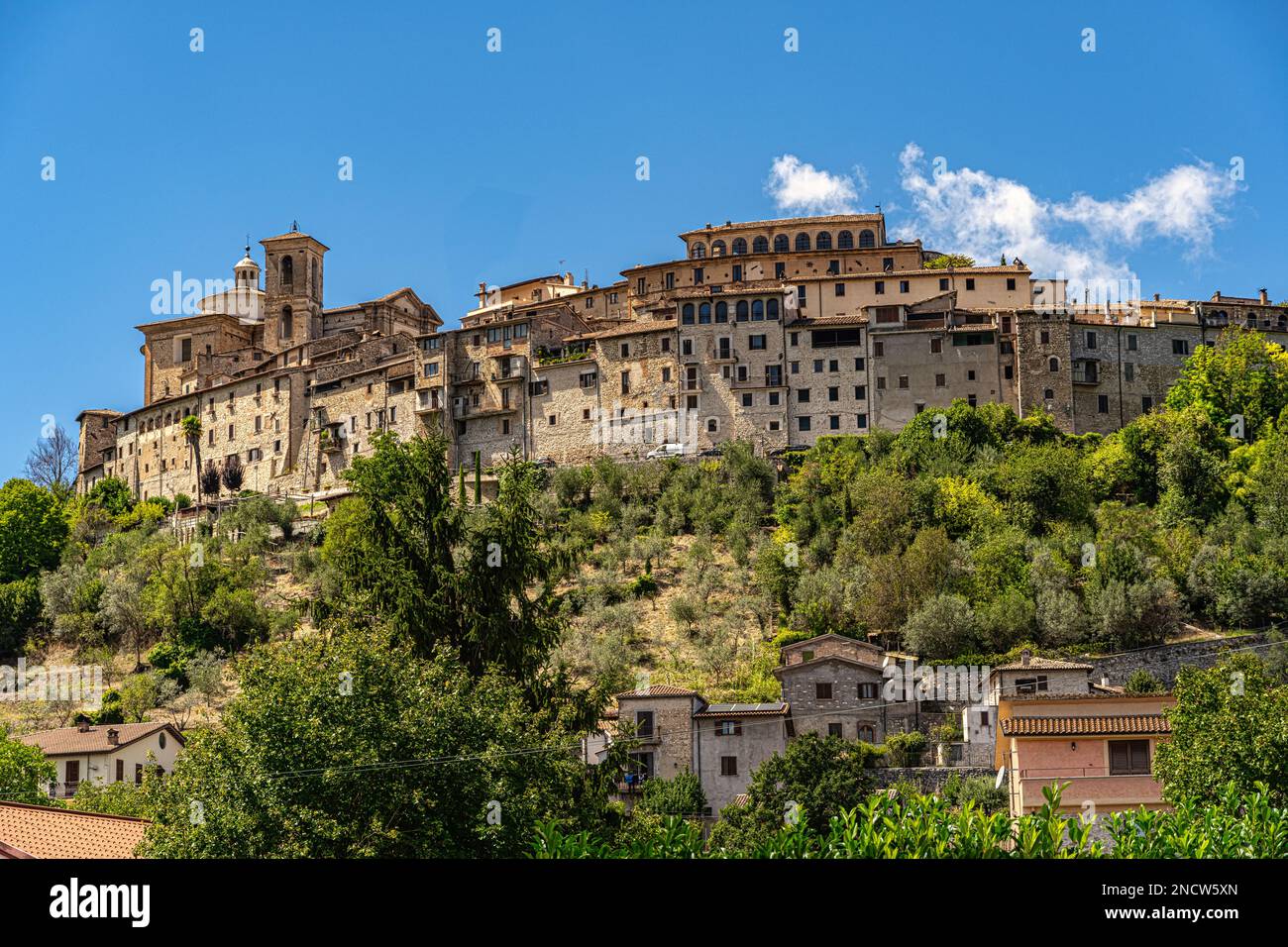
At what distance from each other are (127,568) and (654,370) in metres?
28.3

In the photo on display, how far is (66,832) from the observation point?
1169 inches

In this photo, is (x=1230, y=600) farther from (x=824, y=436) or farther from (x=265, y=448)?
(x=265, y=448)

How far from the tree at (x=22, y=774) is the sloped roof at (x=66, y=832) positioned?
14419 millimetres

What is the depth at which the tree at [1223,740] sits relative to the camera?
3488 centimetres

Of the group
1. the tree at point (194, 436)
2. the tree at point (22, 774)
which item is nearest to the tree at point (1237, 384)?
the tree at point (22, 774)

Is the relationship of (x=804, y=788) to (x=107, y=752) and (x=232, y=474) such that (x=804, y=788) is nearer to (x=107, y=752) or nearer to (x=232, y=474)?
(x=107, y=752)

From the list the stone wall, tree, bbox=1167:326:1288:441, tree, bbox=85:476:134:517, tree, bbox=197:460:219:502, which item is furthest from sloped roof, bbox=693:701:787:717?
tree, bbox=85:476:134:517

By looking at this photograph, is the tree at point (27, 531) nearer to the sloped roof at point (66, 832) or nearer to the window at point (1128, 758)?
the sloped roof at point (66, 832)

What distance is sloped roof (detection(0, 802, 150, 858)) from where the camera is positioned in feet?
93.4

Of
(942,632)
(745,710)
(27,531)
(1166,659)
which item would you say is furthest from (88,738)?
(1166,659)

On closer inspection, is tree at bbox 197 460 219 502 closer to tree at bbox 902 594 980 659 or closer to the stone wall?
tree at bbox 902 594 980 659

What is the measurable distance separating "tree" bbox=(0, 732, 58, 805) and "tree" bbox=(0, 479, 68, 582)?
1598 inches

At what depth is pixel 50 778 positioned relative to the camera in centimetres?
4969

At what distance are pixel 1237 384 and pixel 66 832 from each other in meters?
63.0
